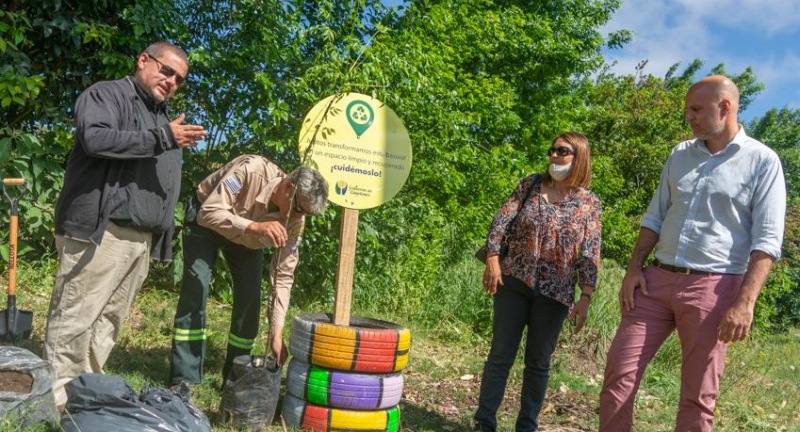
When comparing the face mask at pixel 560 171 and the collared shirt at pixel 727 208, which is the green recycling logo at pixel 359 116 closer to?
the face mask at pixel 560 171

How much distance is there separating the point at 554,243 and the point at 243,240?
1.93 metres

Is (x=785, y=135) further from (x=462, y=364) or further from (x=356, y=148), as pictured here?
(x=356, y=148)

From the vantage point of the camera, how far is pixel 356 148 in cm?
462

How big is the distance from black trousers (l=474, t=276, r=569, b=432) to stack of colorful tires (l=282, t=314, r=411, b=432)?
27.7 inches

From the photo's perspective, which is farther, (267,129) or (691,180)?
(267,129)

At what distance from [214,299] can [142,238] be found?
3.37 metres

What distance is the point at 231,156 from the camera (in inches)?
263

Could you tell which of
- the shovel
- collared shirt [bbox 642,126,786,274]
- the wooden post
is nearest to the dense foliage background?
the wooden post

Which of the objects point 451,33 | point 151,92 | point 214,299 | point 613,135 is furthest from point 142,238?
point 613,135

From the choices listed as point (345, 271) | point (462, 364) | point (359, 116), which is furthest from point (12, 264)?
point (462, 364)

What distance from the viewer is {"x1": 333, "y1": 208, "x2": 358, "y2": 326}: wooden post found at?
14.4ft

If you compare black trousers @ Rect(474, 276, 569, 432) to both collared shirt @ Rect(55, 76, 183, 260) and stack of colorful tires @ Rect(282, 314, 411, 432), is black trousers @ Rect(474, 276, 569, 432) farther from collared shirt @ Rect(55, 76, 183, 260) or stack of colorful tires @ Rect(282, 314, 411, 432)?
collared shirt @ Rect(55, 76, 183, 260)

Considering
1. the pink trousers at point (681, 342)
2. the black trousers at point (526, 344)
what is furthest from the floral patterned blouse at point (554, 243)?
the pink trousers at point (681, 342)

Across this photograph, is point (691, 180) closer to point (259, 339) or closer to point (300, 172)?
point (300, 172)
